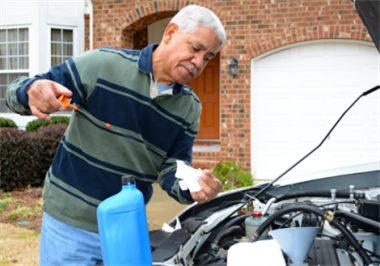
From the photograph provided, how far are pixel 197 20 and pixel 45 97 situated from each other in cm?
87

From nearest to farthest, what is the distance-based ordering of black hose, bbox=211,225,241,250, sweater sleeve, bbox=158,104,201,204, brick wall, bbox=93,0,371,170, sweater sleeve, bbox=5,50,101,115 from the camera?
sweater sleeve, bbox=5,50,101,115
sweater sleeve, bbox=158,104,201,204
black hose, bbox=211,225,241,250
brick wall, bbox=93,0,371,170

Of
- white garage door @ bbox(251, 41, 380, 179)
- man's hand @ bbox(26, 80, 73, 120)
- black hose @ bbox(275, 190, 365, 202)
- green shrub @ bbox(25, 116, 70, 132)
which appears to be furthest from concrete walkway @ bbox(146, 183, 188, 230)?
green shrub @ bbox(25, 116, 70, 132)

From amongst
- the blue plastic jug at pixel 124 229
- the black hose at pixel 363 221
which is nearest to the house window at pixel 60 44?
the black hose at pixel 363 221

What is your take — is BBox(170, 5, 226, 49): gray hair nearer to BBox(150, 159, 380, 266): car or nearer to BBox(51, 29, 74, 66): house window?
BBox(150, 159, 380, 266): car

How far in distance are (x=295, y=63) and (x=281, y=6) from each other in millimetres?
1206

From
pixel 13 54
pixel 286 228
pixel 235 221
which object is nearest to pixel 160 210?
pixel 235 221

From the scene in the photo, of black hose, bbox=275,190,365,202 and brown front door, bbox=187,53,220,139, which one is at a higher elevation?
brown front door, bbox=187,53,220,139

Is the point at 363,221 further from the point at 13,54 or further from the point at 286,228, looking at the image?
the point at 13,54

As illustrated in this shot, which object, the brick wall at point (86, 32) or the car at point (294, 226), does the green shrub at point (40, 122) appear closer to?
the brick wall at point (86, 32)

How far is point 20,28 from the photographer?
34.9ft

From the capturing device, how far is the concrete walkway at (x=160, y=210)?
5245 millimetres

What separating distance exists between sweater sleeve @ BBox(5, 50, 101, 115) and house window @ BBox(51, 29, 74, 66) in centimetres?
957

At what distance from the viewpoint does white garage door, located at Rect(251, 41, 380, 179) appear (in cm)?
729

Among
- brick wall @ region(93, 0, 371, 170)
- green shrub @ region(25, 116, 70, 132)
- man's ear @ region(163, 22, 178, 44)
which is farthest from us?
green shrub @ region(25, 116, 70, 132)
